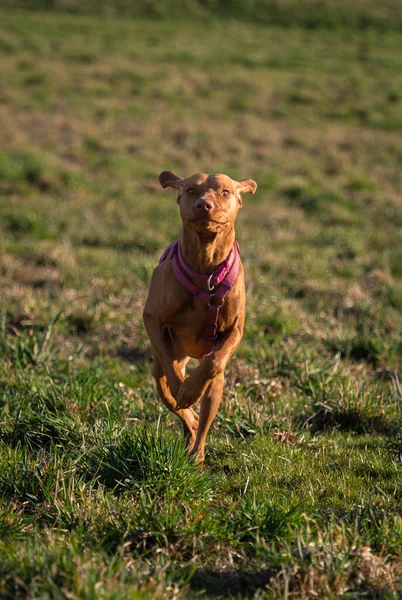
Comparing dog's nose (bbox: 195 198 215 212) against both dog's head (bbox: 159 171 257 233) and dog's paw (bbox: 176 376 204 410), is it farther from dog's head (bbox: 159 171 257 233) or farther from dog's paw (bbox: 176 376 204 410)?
dog's paw (bbox: 176 376 204 410)

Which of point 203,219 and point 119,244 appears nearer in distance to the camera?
point 203,219

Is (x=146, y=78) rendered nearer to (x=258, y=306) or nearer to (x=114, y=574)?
(x=258, y=306)

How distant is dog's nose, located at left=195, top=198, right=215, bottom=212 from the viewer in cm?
318

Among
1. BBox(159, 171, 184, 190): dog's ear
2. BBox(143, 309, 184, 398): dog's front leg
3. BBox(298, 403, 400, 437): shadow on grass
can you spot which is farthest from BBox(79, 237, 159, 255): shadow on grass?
BBox(143, 309, 184, 398): dog's front leg

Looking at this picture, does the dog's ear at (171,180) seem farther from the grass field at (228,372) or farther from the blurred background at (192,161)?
the blurred background at (192,161)

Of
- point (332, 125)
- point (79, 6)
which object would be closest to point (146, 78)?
point (332, 125)

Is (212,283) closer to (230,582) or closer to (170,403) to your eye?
(170,403)

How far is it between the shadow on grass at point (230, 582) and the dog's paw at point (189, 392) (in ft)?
2.68

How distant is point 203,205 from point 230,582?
63.9 inches

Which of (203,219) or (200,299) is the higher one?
(203,219)

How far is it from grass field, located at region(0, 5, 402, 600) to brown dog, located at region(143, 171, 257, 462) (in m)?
0.30

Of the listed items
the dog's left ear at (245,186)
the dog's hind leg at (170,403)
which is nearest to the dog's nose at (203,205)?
the dog's left ear at (245,186)

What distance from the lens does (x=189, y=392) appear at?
11.3 ft

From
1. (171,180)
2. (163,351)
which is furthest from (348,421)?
(171,180)
